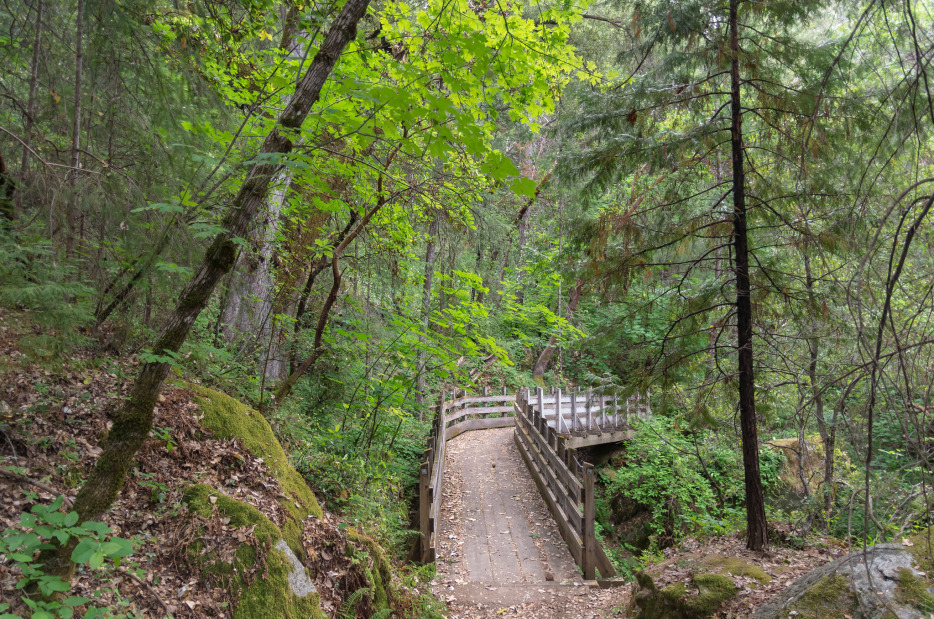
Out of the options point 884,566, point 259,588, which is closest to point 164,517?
point 259,588

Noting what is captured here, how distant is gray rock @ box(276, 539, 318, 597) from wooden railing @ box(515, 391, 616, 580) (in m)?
4.15

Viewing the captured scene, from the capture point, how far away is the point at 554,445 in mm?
9023

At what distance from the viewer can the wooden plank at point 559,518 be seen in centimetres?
701

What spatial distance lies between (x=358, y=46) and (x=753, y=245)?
4.63 metres

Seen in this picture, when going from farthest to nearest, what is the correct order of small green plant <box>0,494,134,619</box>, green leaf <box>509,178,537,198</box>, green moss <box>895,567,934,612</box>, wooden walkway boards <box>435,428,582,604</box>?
1. wooden walkway boards <box>435,428,582,604</box>
2. green moss <box>895,567,934,612</box>
3. green leaf <box>509,178,537,198</box>
4. small green plant <box>0,494,134,619</box>

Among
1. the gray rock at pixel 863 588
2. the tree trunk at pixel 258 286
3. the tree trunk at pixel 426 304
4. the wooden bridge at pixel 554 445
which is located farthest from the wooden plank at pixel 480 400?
the gray rock at pixel 863 588

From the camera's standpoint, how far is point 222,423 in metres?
4.44

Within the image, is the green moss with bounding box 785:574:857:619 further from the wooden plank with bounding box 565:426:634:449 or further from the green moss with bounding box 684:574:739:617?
the wooden plank with bounding box 565:426:634:449

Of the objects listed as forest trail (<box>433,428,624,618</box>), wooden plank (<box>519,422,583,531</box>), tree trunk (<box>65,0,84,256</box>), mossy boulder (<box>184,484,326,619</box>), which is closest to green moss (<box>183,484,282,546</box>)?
mossy boulder (<box>184,484,326,619</box>)

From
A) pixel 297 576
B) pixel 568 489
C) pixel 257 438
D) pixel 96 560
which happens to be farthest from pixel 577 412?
pixel 96 560

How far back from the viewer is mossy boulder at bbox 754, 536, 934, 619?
10.1 feet

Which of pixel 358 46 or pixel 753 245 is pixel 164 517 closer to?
pixel 358 46

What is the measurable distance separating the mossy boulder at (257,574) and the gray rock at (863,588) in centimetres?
350

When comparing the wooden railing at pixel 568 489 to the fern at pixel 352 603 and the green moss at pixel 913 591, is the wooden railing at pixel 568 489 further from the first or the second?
the fern at pixel 352 603
